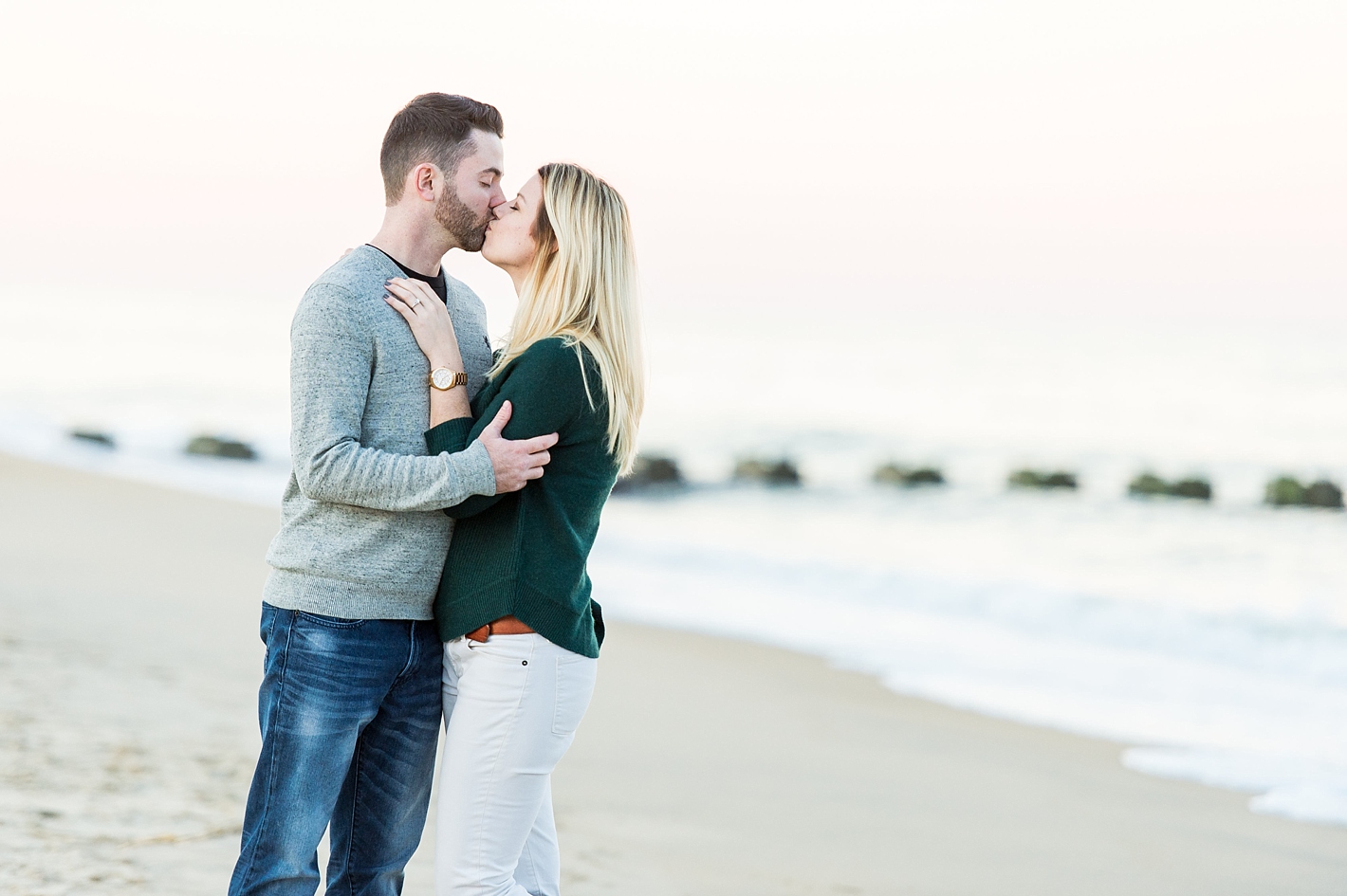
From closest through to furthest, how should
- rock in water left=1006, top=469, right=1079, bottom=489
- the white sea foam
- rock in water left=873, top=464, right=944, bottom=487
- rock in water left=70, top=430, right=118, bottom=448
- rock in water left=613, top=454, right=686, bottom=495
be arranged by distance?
the white sea foam, rock in water left=613, top=454, right=686, bottom=495, rock in water left=70, top=430, right=118, bottom=448, rock in water left=1006, top=469, right=1079, bottom=489, rock in water left=873, top=464, right=944, bottom=487

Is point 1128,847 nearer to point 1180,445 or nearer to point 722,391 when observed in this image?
point 1180,445

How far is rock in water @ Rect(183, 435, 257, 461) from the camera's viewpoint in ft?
60.1

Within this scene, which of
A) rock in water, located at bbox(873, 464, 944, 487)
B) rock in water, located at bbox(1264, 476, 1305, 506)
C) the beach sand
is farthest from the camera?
rock in water, located at bbox(873, 464, 944, 487)

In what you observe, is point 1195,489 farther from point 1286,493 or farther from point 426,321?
point 426,321

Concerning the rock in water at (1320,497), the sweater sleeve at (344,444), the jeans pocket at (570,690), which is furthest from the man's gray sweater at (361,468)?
the rock in water at (1320,497)

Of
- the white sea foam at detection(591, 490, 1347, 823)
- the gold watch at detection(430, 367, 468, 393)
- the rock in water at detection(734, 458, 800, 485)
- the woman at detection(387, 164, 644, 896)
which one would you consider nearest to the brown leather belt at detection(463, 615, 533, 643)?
the woman at detection(387, 164, 644, 896)

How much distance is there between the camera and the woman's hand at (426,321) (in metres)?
2.74

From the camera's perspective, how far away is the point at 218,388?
90.3 ft

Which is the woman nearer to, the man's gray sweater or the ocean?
the man's gray sweater

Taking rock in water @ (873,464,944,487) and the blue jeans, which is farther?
rock in water @ (873,464,944,487)

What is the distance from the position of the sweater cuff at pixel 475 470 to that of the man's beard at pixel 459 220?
0.60 m

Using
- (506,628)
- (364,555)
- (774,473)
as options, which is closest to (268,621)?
(364,555)

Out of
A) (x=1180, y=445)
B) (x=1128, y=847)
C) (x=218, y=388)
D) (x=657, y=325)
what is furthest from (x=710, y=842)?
(x=657, y=325)

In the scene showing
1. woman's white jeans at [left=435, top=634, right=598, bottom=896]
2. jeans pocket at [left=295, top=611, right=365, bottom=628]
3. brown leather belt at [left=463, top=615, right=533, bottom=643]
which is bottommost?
woman's white jeans at [left=435, top=634, right=598, bottom=896]
